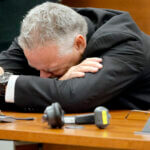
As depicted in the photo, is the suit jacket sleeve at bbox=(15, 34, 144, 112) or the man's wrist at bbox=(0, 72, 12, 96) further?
the man's wrist at bbox=(0, 72, 12, 96)

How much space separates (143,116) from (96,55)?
0.35 m

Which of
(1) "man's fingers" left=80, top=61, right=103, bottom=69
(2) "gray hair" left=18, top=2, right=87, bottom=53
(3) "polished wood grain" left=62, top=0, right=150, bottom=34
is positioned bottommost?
(3) "polished wood grain" left=62, top=0, right=150, bottom=34

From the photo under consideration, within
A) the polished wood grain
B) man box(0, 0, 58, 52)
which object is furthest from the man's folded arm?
the polished wood grain

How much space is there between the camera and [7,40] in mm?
2775

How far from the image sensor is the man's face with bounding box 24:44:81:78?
5.39ft

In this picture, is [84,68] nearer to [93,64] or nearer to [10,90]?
[93,64]

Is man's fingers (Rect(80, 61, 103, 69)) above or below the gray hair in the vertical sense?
below

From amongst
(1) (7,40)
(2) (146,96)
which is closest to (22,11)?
(1) (7,40)

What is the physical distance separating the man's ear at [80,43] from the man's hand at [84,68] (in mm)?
98

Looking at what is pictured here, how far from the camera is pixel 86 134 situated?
3.60ft

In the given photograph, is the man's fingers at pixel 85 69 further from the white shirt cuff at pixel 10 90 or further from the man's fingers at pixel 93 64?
the white shirt cuff at pixel 10 90

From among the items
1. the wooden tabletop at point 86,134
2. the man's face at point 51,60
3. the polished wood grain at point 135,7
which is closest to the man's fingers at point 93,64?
the man's face at point 51,60

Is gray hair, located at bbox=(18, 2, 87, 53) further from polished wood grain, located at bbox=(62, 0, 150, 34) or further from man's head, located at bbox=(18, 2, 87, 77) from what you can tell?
polished wood grain, located at bbox=(62, 0, 150, 34)

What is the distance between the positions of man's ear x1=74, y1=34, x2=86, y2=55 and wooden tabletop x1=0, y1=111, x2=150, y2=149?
47cm
